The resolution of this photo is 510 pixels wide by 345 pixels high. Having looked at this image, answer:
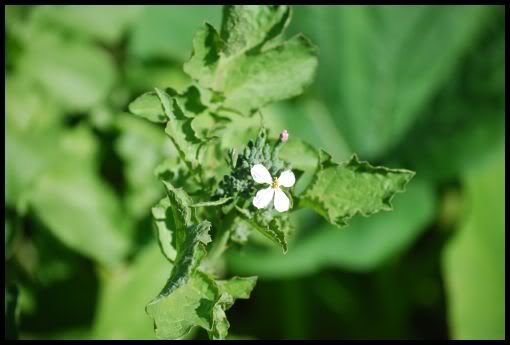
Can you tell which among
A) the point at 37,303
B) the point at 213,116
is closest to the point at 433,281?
the point at 37,303


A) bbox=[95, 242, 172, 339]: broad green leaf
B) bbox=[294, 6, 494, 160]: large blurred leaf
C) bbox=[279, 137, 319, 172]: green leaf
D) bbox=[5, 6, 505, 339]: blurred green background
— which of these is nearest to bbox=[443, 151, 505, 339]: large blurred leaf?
bbox=[5, 6, 505, 339]: blurred green background

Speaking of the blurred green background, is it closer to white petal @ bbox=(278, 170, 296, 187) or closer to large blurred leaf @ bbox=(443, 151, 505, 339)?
large blurred leaf @ bbox=(443, 151, 505, 339)

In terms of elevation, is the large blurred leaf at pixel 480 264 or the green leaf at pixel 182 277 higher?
the green leaf at pixel 182 277

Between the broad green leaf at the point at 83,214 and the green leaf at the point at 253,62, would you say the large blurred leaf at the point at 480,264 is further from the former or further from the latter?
the green leaf at the point at 253,62

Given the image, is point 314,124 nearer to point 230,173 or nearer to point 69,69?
point 69,69

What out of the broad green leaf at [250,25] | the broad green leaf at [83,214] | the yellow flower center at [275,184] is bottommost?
the broad green leaf at [83,214]

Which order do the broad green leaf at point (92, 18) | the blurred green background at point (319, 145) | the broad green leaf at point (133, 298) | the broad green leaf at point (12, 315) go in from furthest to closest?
the broad green leaf at point (92, 18) < the blurred green background at point (319, 145) < the broad green leaf at point (133, 298) < the broad green leaf at point (12, 315)

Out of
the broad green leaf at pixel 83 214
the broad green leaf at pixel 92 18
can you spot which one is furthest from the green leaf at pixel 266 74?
the broad green leaf at pixel 92 18
